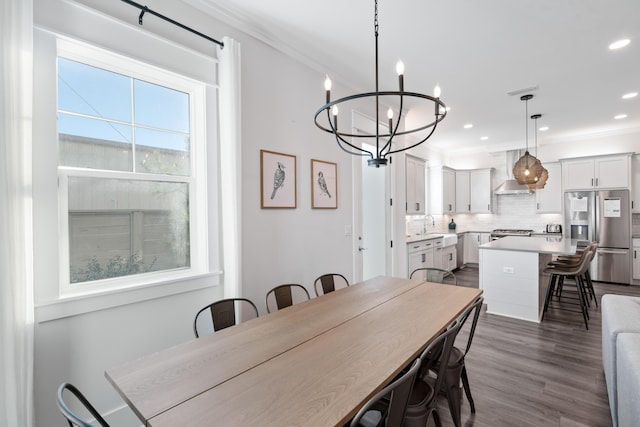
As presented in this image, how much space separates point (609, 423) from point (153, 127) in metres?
3.61

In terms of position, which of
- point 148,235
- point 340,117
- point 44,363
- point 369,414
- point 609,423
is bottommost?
point 609,423

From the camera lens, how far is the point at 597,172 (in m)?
5.71

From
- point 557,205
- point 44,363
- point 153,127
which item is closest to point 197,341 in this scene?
point 44,363

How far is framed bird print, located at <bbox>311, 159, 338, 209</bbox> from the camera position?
317 centimetres

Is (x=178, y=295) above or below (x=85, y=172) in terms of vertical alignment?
below

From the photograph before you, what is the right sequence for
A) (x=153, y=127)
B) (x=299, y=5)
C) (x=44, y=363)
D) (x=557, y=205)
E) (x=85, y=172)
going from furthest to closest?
(x=557, y=205)
(x=299, y=5)
(x=153, y=127)
(x=85, y=172)
(x=44, y=363)

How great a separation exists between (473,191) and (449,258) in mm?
1950

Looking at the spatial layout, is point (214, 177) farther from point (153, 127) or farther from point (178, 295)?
point (178, 295)

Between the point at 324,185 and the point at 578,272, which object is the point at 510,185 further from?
the point at 324,185

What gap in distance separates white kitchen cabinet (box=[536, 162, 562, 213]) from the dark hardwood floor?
320 centimetres

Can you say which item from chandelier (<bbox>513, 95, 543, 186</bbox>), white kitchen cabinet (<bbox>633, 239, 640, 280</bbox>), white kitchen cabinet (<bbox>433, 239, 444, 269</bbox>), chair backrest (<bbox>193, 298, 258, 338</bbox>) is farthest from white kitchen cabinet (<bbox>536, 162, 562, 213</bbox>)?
chair backrest (<bbox>193, 298, 258, 338</bbox>)

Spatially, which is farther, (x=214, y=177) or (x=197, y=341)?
(x=214, y=177)

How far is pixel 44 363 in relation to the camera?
162 centimetres

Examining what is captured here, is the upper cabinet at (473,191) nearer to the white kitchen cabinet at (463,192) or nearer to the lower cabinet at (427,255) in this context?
the white kitchen cabinet at (463,192)
